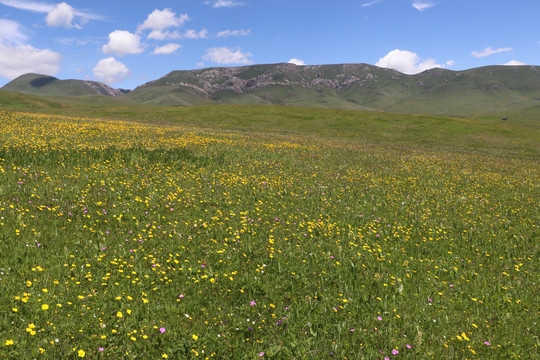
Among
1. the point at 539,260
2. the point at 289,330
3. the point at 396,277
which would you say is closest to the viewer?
the point at 289,330

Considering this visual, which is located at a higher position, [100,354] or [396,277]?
[100,354]

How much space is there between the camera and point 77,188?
406 inches

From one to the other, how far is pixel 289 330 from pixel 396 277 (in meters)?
3.46

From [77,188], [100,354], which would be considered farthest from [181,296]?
[77,188]

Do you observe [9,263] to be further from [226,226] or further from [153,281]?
[226,226]

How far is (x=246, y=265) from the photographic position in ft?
24.5

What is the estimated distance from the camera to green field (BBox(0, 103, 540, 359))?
510cm

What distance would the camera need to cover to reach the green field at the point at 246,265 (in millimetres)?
5098

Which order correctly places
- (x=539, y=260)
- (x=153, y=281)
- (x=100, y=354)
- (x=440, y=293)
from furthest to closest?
(x=539, y=260)
(x=440, y=293)
(x=153, y=281)
(x=100, y=354)

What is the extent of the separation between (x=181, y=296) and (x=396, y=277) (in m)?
5.19

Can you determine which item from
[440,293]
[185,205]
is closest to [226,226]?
[185,205]

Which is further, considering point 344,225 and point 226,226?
point 344,225

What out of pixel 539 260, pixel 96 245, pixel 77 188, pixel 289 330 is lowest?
pixel 539 260

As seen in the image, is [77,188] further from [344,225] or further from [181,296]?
[344,225]
